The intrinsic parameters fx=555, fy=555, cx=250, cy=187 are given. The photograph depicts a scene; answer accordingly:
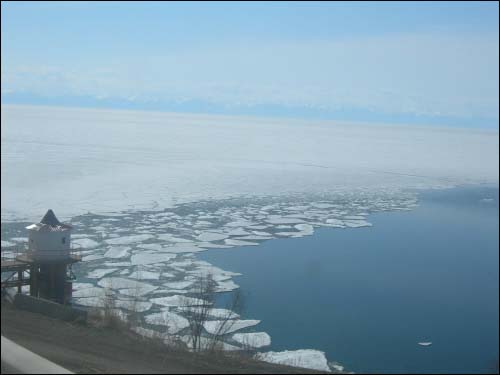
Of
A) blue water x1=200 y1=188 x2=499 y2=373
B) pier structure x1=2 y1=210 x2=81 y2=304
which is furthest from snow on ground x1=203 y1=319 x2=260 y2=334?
pier structure x1=2 y1=210 x2=81 y2=304

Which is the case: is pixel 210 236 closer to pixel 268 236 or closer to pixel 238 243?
pixel 238 243

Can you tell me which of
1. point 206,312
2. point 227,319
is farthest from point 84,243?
point 227,319

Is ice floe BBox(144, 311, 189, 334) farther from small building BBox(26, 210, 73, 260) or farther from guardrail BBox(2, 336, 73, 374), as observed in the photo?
guardrail BBox(2, 336, 73, 374)

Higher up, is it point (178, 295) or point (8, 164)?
point (8, 164)

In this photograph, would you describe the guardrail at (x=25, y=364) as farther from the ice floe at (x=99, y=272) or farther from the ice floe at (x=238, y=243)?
the ice floe at (x=238, y=243)

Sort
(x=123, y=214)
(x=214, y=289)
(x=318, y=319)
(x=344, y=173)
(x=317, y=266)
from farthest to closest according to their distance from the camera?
1. (x=344, y=173)
2. (x=123, y=214)
3. (x=317, y=266)
4. (x=214, y=289)
5. (x=318, y=319)

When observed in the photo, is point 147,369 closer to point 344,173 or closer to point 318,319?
point 318,319

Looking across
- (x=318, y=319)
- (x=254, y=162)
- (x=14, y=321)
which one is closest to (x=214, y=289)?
(x=318, y=319)
